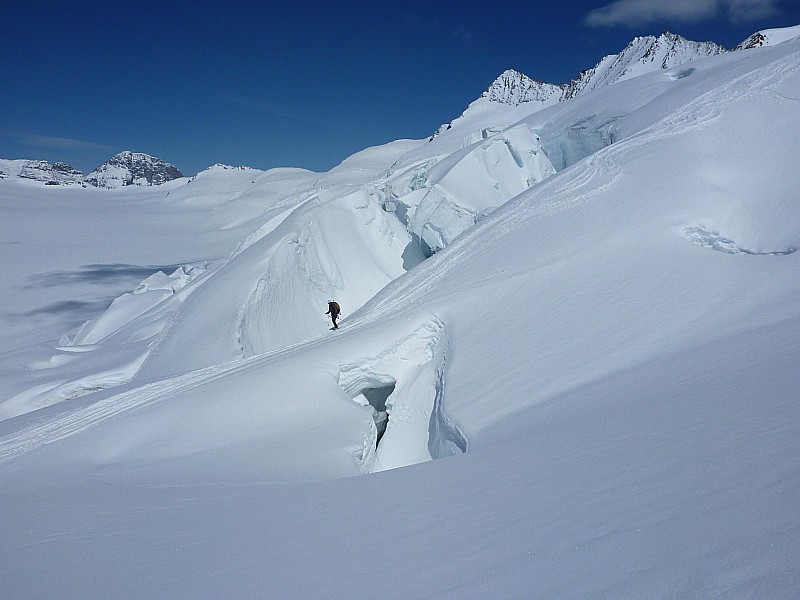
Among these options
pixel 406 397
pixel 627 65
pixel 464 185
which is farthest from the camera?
pixel 627 65

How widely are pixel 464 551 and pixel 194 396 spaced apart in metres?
5.59

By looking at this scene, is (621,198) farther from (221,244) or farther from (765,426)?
(221,244)

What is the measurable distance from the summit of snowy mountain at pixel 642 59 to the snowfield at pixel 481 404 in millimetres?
33446

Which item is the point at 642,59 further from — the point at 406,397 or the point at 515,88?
the point at 406,397

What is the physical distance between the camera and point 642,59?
43.4 meters

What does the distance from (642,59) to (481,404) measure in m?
49.5

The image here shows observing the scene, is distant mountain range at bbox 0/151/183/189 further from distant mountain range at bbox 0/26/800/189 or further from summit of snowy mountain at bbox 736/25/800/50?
summit of snowy mountain at bbox 736/25/800/50

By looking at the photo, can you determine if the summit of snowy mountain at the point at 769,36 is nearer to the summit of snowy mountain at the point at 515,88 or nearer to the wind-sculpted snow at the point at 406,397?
the wind-sculpted snow at the point at 406,397

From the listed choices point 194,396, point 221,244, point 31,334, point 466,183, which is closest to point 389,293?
point 194,396

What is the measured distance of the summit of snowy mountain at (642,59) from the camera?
42469mm

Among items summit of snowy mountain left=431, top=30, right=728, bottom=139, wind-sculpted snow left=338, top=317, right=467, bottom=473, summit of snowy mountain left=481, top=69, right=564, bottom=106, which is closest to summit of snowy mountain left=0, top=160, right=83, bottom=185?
summit of snowy mountain left=481, top=69, right=564, bottom=106

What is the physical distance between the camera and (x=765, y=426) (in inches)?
97.6

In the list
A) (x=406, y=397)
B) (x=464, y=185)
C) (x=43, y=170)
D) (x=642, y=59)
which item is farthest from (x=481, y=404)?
(x=43, y=170)

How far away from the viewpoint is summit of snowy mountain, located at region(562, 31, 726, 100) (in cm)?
4247
